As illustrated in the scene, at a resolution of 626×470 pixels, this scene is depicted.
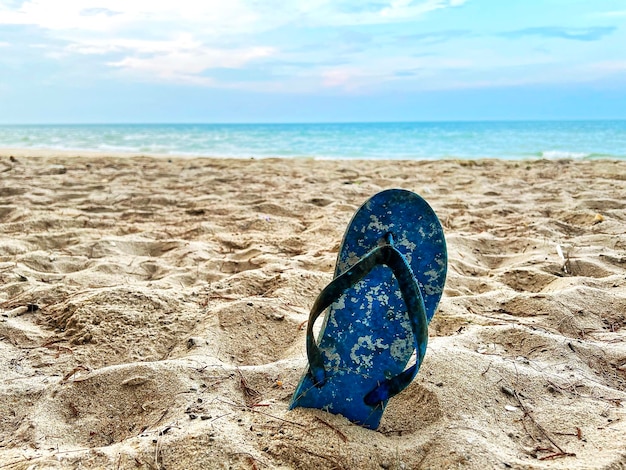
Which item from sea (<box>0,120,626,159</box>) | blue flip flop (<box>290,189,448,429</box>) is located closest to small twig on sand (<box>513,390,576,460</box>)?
blue flip flop (<box>290,189,448,429</box>)

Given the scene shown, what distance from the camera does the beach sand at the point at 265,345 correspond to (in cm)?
105

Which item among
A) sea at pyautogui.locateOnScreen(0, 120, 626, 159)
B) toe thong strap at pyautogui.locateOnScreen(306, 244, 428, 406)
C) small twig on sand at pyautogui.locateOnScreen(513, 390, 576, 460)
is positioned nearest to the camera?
toe thong strap at pyautogui.locateOnScreen(306, 244, 428, 406)

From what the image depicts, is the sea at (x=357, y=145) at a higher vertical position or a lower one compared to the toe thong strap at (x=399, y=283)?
higher

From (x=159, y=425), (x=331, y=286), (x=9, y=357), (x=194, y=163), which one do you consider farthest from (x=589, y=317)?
(x=194, y=163)

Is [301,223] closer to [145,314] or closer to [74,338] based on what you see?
[145,314]

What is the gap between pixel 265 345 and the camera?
5.11 feet

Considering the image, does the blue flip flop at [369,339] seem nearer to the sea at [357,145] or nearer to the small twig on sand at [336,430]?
the small twig on sand at [336,430]

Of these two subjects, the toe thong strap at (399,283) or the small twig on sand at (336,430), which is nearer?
the toe thong strap at (399,283)

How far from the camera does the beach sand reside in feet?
3.44

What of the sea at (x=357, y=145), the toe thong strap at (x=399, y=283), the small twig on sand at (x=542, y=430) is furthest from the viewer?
the sea at (x=357, y=145)

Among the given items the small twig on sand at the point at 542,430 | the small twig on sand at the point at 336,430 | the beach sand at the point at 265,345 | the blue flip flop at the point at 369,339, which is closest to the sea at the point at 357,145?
the beach sand at the point at 265,345

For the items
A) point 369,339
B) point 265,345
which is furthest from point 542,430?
point 265,345

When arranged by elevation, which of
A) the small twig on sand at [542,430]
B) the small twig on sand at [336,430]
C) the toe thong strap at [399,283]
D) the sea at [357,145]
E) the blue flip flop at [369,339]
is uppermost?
the sea at [357,145]

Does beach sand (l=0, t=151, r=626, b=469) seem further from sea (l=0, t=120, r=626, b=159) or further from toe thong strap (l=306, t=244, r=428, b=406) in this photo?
sea (l=0, t=120, r=626, b=159)
